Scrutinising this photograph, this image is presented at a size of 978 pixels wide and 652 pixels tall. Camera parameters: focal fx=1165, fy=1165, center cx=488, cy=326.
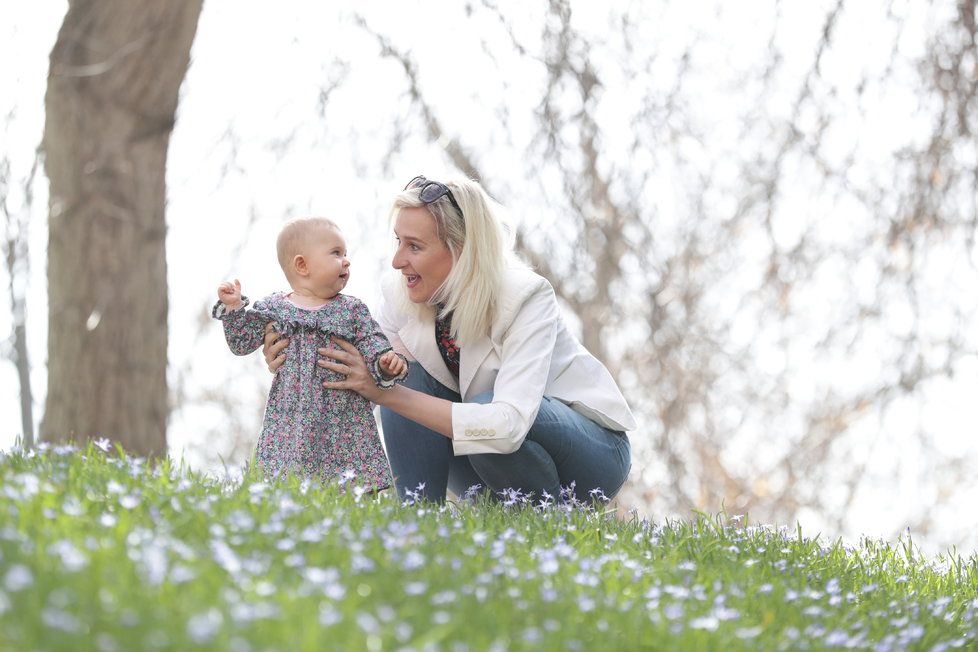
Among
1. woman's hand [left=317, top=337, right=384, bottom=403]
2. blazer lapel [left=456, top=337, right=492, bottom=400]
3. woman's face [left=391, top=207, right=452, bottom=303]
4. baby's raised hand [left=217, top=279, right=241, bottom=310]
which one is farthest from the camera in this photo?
blazer lapel [left=456, top=337, right=492, bottom=400]

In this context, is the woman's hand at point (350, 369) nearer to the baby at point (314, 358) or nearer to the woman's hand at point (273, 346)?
the baby at point (314, 358)

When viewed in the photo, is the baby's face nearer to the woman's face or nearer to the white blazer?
the woman's face

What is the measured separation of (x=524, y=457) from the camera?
14.8 feet

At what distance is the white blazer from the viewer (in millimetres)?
4305

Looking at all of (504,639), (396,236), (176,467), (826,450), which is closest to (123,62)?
(396,236)

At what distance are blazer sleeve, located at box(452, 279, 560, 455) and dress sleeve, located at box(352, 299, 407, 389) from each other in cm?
28

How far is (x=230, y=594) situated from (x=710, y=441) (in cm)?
894

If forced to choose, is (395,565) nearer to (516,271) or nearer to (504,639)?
(504,639)

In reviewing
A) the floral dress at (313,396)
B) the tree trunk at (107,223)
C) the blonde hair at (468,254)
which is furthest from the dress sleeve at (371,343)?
the tree trunk at (107,223)

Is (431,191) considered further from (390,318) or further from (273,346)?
(273,346)

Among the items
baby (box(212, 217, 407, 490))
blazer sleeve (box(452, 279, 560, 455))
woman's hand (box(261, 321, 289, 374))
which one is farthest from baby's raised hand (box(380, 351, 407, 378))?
woman's hand (box(261, 321, 289, 374))

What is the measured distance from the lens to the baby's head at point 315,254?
13.7 feet

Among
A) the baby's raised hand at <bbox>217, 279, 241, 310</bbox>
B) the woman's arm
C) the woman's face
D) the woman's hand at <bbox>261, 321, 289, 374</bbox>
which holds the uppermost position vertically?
the woman's face

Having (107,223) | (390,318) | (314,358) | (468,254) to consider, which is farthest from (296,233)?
(107,223)
